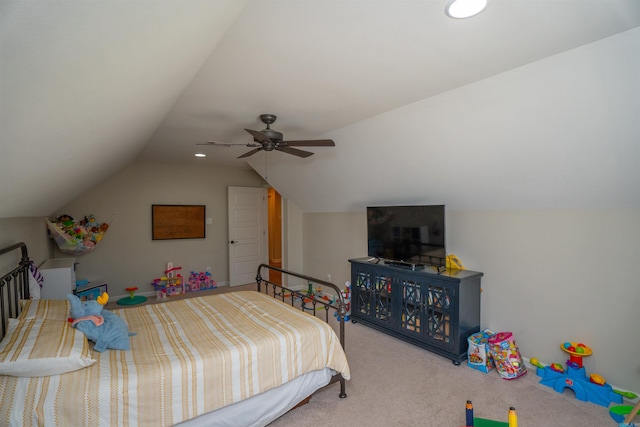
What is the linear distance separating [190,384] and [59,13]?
180cm

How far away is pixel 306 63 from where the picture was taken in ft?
6.89

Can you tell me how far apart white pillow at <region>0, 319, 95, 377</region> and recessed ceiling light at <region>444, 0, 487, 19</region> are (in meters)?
2.59

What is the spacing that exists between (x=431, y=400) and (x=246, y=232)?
4.77m

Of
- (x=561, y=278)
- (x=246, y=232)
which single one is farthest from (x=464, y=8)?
(x=246, y=232)

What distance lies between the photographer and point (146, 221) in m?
5.57

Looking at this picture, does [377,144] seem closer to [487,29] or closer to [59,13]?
[487,29]

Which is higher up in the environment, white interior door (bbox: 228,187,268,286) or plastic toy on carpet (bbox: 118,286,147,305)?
white interior door (bbox: 228,187,268,286)

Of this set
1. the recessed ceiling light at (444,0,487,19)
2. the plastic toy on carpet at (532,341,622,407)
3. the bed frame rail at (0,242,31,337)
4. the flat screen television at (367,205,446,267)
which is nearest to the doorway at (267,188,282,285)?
the flat screen television at (367,205,446,267)

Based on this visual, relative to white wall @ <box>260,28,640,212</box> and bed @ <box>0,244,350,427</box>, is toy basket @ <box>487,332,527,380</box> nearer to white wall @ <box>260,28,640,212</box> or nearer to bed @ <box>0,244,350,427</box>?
white wall @ <box>260,28,640,212</box>

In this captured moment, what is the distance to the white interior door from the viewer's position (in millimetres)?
6309

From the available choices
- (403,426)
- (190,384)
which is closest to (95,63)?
(190,384)

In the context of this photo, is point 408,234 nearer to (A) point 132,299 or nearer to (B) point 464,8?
(B) point 464,8

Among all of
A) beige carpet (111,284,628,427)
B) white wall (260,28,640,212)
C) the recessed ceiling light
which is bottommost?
beige carpet (111,284,628,427)

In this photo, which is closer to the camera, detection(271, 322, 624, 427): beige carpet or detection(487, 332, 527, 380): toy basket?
detection(271, 322, 624, 427): beige carpet
